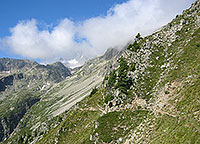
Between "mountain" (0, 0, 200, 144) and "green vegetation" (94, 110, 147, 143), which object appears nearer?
"mountain" (0, 0, 200, 144)

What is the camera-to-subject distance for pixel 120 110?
168 ft

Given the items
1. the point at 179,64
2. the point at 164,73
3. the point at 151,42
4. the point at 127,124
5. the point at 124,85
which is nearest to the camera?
the point at 127,124

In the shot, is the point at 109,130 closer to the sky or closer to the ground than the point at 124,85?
closer to the ground

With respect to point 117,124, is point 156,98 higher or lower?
higher

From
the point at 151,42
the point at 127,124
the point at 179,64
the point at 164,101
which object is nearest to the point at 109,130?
the point at 127,124

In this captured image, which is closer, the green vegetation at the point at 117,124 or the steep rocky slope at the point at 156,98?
the steep rocky slope at the point at 156,98

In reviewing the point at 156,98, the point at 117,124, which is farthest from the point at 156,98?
the point at 117,124

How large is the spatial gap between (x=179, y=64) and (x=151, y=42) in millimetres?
28088

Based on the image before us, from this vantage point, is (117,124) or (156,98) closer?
(156,98)

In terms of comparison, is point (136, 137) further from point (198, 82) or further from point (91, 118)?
point (91, 118)

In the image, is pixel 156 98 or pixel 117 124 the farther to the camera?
pixel 117 124

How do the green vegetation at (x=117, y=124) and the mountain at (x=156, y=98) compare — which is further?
the green vegetation at (x=117, y=124)

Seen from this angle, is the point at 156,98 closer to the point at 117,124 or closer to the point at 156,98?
the point at 156,98

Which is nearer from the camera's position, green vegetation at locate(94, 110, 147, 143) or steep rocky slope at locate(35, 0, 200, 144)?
steep rocky slope at locate(35, 0, 200, 144)
